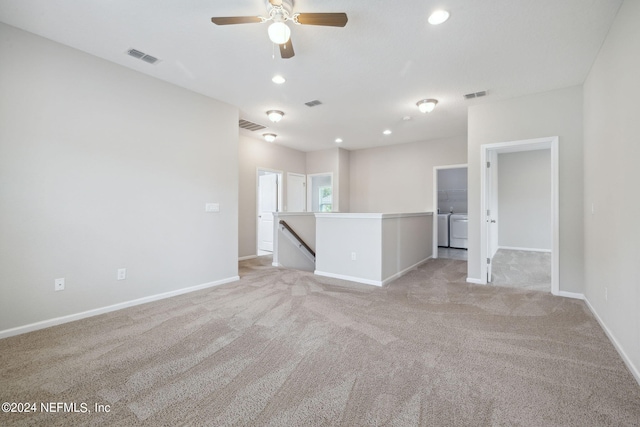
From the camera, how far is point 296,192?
24.8ft

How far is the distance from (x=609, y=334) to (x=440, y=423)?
215 cm

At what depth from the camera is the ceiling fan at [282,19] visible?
6.64ft

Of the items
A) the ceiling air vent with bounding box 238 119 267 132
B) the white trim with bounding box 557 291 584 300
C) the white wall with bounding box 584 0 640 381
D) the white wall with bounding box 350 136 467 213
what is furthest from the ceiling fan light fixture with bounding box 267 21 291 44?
the white wall with bounding box 350 136 467 213

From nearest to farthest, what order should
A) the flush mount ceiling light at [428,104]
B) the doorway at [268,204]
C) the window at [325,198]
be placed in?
the flush mount ceiling light at [428,104], the doorway at [268,204], the window at [325,198]

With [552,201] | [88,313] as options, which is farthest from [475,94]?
[88,313]

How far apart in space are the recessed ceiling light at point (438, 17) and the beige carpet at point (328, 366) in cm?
281

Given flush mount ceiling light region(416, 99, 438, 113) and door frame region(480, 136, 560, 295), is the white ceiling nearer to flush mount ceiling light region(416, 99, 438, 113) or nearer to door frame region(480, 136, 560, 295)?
flush mount ceiling light region(416, 99, 438, 113)

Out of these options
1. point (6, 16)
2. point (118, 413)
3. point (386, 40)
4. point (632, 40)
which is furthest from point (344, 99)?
point (118, 413)

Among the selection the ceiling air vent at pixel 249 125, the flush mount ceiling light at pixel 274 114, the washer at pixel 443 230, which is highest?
the ceiling air vent at pixel 249 125

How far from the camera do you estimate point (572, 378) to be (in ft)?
6.01

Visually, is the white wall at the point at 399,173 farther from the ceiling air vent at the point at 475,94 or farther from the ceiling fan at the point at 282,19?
the ceiling fan at the point at 282,19

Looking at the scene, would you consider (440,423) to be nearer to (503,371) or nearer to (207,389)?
(503,371)

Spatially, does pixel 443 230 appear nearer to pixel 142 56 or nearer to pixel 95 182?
pixel 142 56

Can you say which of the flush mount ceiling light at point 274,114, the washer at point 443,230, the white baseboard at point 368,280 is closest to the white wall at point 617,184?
the white baseboard at point 368,280
